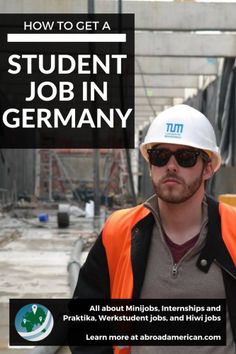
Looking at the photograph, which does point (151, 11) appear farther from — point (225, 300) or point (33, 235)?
point (225, 300)

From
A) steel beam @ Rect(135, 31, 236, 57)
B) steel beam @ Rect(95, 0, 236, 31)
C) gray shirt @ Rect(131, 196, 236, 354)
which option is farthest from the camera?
steel beam @ Rect(135, 31, 236, 57)

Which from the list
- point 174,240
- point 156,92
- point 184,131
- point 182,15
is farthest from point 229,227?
point 156,92

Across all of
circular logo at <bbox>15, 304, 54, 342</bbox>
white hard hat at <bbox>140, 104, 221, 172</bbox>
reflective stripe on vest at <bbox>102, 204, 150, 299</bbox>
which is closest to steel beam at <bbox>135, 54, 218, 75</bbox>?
circular logo at <bbox>15, 304, 54, 342</bbox>

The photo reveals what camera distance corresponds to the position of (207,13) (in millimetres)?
12477

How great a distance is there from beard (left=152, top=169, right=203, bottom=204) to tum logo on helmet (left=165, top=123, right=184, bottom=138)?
0.13 metres

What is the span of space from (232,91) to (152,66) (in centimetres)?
245

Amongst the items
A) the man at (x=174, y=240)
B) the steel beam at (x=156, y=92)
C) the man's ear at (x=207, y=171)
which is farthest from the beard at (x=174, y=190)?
the steel beam at (x=156, y=92)

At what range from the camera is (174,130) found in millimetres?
2213

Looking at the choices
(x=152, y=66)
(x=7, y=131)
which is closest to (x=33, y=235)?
(x=152, y=66)

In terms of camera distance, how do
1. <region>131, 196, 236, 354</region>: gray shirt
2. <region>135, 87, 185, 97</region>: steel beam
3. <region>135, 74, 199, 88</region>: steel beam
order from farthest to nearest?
1. <region>135, 87, 185, 97</region>: steel beam
2. <region>135, 74, 199, 88</region>: steel beam
3. <region>131, 196, 236, 354</region>: gray shirt

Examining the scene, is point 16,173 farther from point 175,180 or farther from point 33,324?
point 175,180

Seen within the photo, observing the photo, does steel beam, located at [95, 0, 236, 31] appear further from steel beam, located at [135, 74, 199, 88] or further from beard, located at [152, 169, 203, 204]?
beard, located at [152, 169, 203, 204]

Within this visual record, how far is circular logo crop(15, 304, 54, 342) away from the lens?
17.3ft

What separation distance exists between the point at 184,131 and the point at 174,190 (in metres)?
0.21
